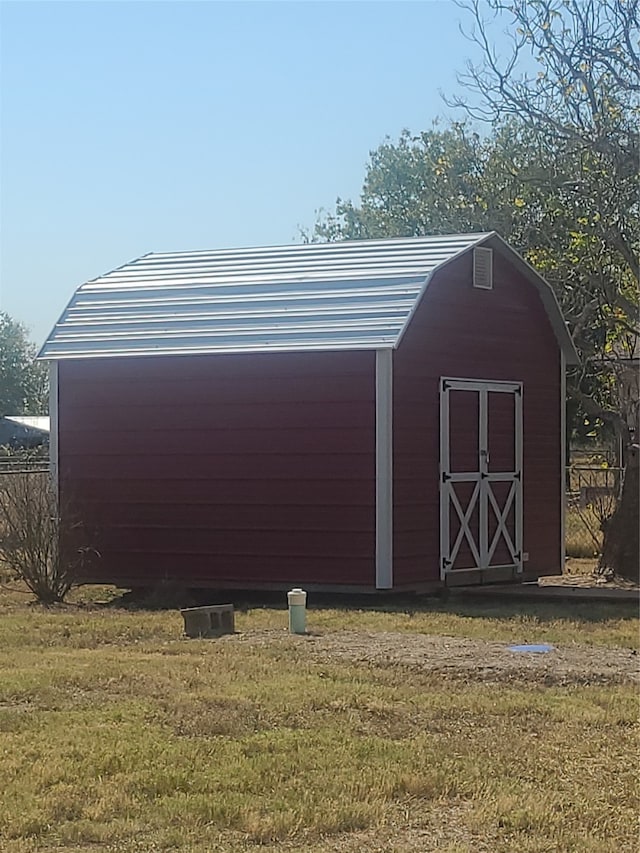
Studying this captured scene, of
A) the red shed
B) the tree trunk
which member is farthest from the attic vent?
the tree trunk

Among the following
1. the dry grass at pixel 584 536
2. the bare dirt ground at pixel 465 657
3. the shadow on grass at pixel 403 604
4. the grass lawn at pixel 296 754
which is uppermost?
the dry grass at pixel 584 536

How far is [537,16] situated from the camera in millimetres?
18266

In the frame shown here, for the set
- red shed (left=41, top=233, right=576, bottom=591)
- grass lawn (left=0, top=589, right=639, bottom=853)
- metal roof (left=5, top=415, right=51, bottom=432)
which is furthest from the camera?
metal roof (left=5, top=415, right=51, bottom=432)

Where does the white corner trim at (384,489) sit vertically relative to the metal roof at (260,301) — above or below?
below

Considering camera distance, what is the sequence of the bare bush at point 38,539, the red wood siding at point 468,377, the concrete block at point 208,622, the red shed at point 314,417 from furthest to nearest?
the red wood siding at point 468,377, the red shed at point 314,417, the bare bush at point 38,539, the concrete block at point 208,622

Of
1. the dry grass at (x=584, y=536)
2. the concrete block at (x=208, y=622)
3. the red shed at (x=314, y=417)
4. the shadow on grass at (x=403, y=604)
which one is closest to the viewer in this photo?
the concrete block at (x=208, y=622)

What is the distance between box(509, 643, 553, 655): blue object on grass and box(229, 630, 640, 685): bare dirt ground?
0.16 ft

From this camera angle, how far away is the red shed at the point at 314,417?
50.3ft

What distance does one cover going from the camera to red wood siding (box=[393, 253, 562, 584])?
15.4 meters

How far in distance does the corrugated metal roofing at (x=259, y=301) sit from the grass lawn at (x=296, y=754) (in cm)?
489

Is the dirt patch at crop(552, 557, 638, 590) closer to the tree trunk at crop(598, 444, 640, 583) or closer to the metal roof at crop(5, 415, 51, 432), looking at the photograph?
the tree trunk at crop(598, 444, 640, 583)

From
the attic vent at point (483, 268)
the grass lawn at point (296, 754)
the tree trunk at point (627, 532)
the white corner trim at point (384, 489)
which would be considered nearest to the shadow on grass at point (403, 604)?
the white corner trim at point (384, 489)

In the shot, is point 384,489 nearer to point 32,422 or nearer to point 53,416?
point 53,416

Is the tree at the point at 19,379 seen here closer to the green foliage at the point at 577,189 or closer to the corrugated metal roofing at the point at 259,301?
the green foliage at the point at 577,189
